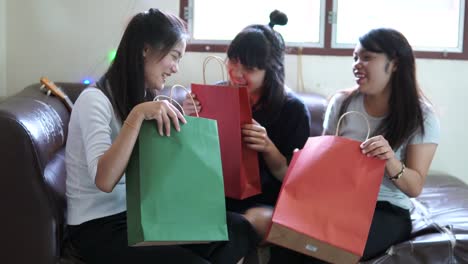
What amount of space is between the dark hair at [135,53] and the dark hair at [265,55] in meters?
0.28

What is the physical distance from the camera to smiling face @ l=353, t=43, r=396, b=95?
60.4 inches

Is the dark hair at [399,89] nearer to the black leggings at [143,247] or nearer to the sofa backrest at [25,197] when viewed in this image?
the black leggings at [143,247]

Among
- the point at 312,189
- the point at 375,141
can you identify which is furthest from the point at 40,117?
the point at 375,141

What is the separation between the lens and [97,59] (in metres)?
2.38

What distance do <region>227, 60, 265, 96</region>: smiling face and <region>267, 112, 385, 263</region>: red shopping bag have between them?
39cm

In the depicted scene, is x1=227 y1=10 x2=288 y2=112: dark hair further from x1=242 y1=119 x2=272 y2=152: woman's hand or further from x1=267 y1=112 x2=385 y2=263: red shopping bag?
x1=267 y1=112 x2=385 y2=263: red shopping bag

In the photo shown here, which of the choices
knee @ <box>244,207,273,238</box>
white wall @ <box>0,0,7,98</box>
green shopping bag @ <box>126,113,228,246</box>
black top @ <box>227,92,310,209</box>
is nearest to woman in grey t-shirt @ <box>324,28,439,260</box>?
black top @ <box>227,92,310,209</box>

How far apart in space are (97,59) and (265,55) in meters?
1.07

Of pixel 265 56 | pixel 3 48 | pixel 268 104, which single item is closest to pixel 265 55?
pixel 265 56

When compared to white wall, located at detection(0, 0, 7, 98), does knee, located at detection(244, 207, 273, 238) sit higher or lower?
lower

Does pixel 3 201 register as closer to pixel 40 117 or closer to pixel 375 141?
pixel 40 117

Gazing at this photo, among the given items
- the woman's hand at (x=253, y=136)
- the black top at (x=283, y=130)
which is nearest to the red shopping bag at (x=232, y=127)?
the woman's hand at (x=253, y=136)

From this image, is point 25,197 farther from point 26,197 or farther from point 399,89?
point 399,89

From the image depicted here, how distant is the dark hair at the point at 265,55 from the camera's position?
1.58 meters
